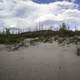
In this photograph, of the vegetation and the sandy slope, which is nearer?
the sandy slope

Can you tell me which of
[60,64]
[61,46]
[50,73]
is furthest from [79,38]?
[50,73]

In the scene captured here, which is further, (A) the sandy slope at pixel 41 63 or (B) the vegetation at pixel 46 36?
(B) the vegetation at pixel 46 36

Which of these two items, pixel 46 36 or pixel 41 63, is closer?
pixel 41 63

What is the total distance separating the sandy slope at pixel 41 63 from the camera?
3283 millimetres

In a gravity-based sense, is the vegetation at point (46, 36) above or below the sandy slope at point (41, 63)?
above

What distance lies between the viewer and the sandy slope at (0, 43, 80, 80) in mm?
3283

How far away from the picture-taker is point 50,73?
332cm

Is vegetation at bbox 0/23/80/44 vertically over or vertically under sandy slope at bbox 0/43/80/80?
over

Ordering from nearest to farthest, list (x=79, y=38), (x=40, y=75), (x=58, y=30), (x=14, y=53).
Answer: (x=40, y=75) < (x=14, y=53) < (x=79, y=38) < (x=58, y=30)

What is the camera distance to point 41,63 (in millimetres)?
3627

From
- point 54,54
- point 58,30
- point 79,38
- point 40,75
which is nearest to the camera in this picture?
point 40,75

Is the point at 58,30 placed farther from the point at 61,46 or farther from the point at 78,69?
the point at 78,69

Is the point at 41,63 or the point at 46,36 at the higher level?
the point at 46,36

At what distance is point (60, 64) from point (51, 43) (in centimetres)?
98
